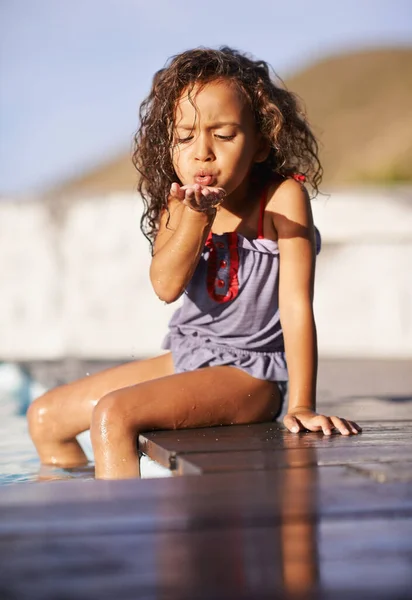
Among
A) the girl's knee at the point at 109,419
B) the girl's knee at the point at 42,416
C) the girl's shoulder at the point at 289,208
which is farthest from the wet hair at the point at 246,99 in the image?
the girl's knee at the point at 109,419

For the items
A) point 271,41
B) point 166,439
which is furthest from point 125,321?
point 271,41

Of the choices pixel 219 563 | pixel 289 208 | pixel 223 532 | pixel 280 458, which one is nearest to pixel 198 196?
pixel 289 208

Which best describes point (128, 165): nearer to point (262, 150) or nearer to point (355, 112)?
point (355, 112)

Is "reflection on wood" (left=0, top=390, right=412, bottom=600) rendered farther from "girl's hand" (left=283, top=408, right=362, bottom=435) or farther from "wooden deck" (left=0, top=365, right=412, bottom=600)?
"girl's hand" (left=283, top=408, right=362, bottom=435)

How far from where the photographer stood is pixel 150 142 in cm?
314

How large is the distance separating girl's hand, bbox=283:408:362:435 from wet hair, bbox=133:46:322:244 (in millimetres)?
841

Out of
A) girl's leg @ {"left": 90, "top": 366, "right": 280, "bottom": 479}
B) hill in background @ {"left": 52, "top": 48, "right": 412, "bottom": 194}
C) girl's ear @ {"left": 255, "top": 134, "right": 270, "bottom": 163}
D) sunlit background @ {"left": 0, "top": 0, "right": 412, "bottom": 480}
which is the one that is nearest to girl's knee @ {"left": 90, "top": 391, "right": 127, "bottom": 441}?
girl's leg @ {"left": 90, "top": 366, "right": 280, "bottom": 479}

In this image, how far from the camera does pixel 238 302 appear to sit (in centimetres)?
303

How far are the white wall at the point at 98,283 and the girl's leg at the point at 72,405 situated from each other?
120 inches

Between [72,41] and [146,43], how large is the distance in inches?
387

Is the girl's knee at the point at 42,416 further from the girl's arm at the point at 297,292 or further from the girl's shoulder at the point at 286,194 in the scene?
the girl's shoulder at the point at 286,194

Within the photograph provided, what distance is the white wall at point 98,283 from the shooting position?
20.6 ft

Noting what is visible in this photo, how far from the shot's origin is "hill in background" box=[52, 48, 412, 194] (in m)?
70.4

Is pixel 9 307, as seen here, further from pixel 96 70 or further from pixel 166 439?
pixel 96 70
